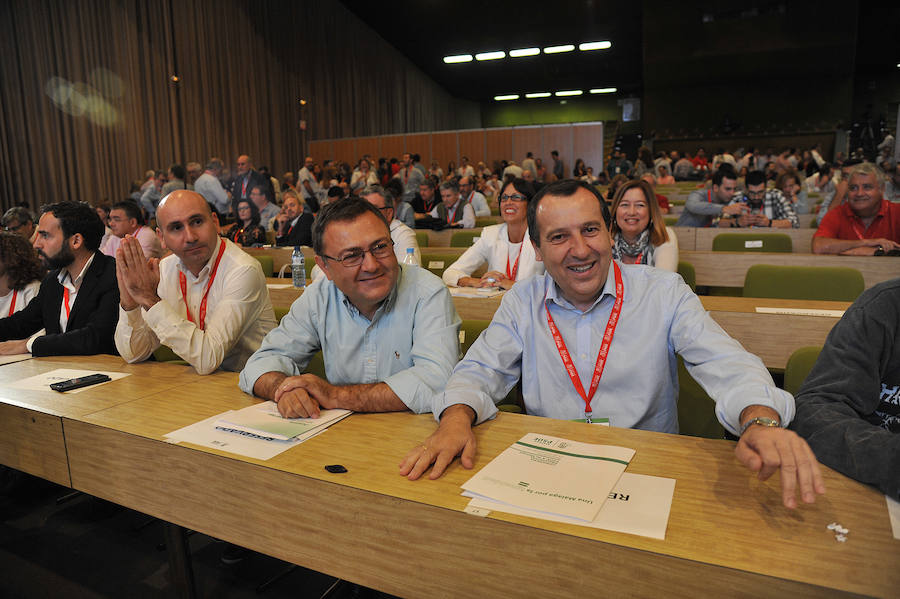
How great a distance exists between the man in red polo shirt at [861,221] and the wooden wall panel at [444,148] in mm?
12818

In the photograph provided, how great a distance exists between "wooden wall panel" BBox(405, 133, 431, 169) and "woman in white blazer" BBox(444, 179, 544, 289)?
42.8 feet

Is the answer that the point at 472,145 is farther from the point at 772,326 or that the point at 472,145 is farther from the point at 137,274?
the point at 137,274

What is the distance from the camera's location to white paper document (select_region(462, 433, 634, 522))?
105 cm

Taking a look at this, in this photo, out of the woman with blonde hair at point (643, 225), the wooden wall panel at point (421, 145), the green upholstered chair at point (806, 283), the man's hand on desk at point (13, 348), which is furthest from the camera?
the wooden wall panel at point (421, 145)

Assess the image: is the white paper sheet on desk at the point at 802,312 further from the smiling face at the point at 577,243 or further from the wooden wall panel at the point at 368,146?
the wooden wall panel at the point at 368,146

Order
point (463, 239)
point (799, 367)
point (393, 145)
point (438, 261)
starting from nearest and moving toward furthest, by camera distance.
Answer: point (799, 367), point (438, 261), point (463, 239), point (393, 145)

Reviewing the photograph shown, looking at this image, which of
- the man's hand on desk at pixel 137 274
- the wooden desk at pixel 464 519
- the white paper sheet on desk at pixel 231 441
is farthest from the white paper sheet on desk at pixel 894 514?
the man's hand on desk at pixel 137 274

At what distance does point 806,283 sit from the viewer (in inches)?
124

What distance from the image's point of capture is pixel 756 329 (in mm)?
2707

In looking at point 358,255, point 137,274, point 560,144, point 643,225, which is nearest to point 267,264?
point 137,274

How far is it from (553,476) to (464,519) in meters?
0.22

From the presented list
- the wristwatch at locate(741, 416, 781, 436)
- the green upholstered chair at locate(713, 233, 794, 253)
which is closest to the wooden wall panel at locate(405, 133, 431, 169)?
the green upholstered chair at locate(713, 233, 794, 253)

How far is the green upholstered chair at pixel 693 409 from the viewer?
199 centimetres

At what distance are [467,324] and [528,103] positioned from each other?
86.5ft
